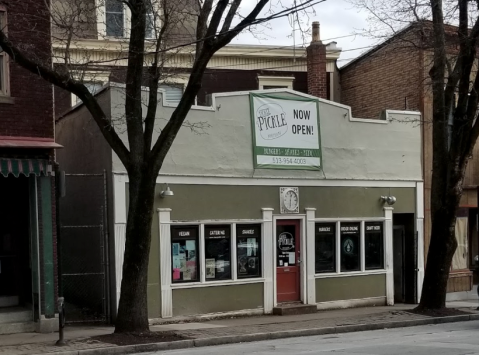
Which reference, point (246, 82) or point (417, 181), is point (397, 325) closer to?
point (417, 181)

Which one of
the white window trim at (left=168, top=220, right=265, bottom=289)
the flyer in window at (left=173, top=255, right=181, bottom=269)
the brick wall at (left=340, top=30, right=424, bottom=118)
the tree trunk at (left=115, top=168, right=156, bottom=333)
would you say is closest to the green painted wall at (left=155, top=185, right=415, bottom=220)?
the white window trim at (left=168, top=220, right=265, bottom=289)

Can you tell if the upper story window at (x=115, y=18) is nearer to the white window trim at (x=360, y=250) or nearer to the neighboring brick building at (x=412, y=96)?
the neighboring brick building at (x=412, y=96)

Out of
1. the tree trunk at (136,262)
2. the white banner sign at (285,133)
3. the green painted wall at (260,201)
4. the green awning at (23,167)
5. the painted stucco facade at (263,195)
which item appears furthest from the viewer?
the white banner sign at (285,133)

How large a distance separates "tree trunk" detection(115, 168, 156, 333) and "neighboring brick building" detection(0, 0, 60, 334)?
1.92 meters

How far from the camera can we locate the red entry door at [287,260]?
17.4m

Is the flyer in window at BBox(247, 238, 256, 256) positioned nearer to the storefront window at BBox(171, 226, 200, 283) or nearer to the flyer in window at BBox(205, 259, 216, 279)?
the flyer in window at BBox(205, 259, 216, 279)

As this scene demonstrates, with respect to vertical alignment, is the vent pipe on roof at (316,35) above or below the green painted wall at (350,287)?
above

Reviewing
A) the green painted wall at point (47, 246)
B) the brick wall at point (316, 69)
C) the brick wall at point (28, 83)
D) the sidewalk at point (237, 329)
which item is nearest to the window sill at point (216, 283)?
the sidewalk at point (237, 329)

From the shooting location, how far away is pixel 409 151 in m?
19.8

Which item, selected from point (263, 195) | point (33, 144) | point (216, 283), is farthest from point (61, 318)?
point (263, 195)

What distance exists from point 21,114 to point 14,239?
289 cm

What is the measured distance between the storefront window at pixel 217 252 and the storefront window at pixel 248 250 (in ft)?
0.91

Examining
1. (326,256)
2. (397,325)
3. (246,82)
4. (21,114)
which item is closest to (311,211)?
(326,256)

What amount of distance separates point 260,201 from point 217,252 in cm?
171
